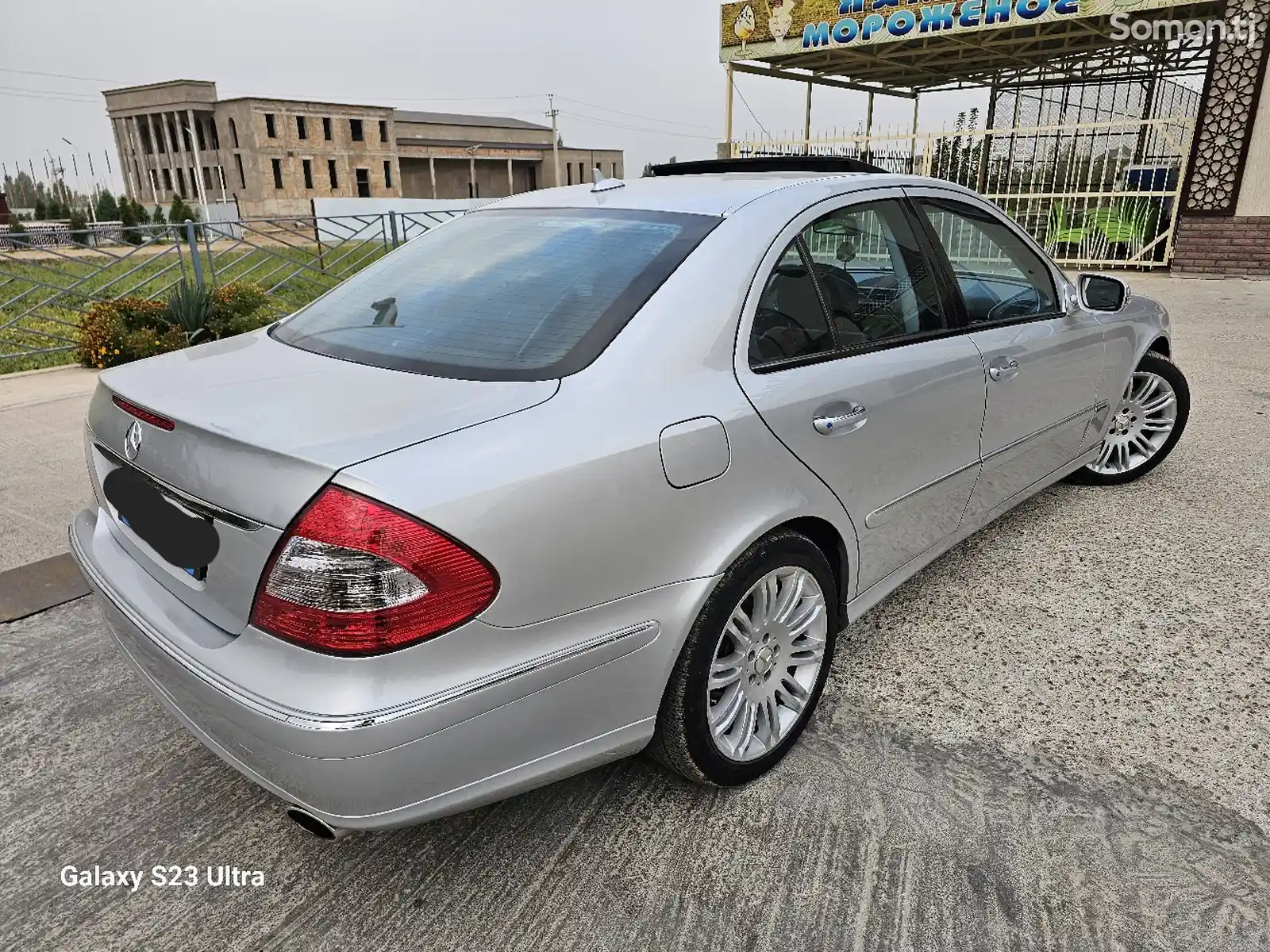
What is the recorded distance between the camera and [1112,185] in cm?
1429

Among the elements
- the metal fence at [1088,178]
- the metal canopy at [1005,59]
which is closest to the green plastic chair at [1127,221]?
the metal fence at [1088,178]

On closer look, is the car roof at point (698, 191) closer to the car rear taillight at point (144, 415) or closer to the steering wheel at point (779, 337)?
the steering wheel at point (779, 337)

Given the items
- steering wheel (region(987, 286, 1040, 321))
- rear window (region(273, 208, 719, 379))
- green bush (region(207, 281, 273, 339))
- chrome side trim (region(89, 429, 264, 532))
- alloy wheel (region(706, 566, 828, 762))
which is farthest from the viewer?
green bush (region(207, 281, 273, 339))

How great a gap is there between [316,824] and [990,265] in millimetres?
2984

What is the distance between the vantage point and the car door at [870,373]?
222cm

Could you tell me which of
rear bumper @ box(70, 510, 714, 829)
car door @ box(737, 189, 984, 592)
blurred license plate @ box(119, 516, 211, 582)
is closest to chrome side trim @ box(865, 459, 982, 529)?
car door @ box(737, 189, 984, 592)

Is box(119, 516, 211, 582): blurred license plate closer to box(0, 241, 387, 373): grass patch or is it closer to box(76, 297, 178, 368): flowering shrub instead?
box(76, 297, 178, 368): flowering shrub

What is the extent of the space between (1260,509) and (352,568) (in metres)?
4.29

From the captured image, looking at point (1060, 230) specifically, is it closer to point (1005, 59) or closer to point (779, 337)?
point (1005, 59)

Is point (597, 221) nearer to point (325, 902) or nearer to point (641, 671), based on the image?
point (641, 671)

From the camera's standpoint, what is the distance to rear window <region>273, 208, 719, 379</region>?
2.01 metres

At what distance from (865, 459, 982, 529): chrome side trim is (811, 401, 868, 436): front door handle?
31cm

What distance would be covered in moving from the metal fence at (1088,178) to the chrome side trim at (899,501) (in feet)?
43.2

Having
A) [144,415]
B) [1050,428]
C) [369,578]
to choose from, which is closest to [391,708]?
[369,578]
